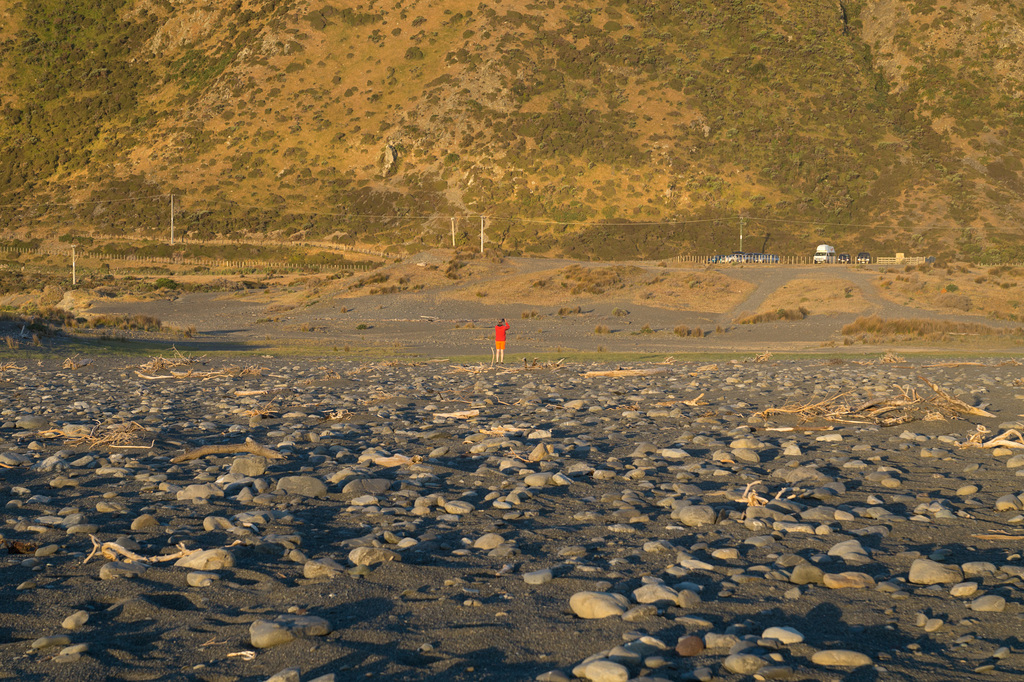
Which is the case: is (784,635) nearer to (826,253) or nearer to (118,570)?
(118,570)

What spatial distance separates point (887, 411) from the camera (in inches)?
396

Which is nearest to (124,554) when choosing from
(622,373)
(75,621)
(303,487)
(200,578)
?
(200,578)

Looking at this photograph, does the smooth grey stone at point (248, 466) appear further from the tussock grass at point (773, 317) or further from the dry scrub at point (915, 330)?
the tussock grass at point (773, 317)

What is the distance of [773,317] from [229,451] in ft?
112

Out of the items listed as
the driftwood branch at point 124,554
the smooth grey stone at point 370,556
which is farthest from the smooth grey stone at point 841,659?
the driftwood branch at point 124,554

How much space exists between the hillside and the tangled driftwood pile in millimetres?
64739

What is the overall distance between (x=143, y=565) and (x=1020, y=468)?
7207mm

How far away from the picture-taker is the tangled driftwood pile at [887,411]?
9578 millimetres

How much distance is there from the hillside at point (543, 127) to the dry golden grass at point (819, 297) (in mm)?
30707

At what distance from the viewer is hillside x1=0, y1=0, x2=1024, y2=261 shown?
259ft

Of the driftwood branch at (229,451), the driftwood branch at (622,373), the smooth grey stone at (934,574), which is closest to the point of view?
the smooth grey stone at (934,574)

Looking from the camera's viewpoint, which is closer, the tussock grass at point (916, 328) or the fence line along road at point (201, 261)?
the tussock grass at point (916, 328)

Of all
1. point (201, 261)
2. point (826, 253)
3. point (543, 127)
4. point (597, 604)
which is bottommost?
point (597, 604)

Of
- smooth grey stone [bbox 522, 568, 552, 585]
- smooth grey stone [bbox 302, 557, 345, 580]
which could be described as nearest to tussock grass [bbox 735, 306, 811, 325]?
smooth grey stone [bbox 522, 568, 552, 585]
